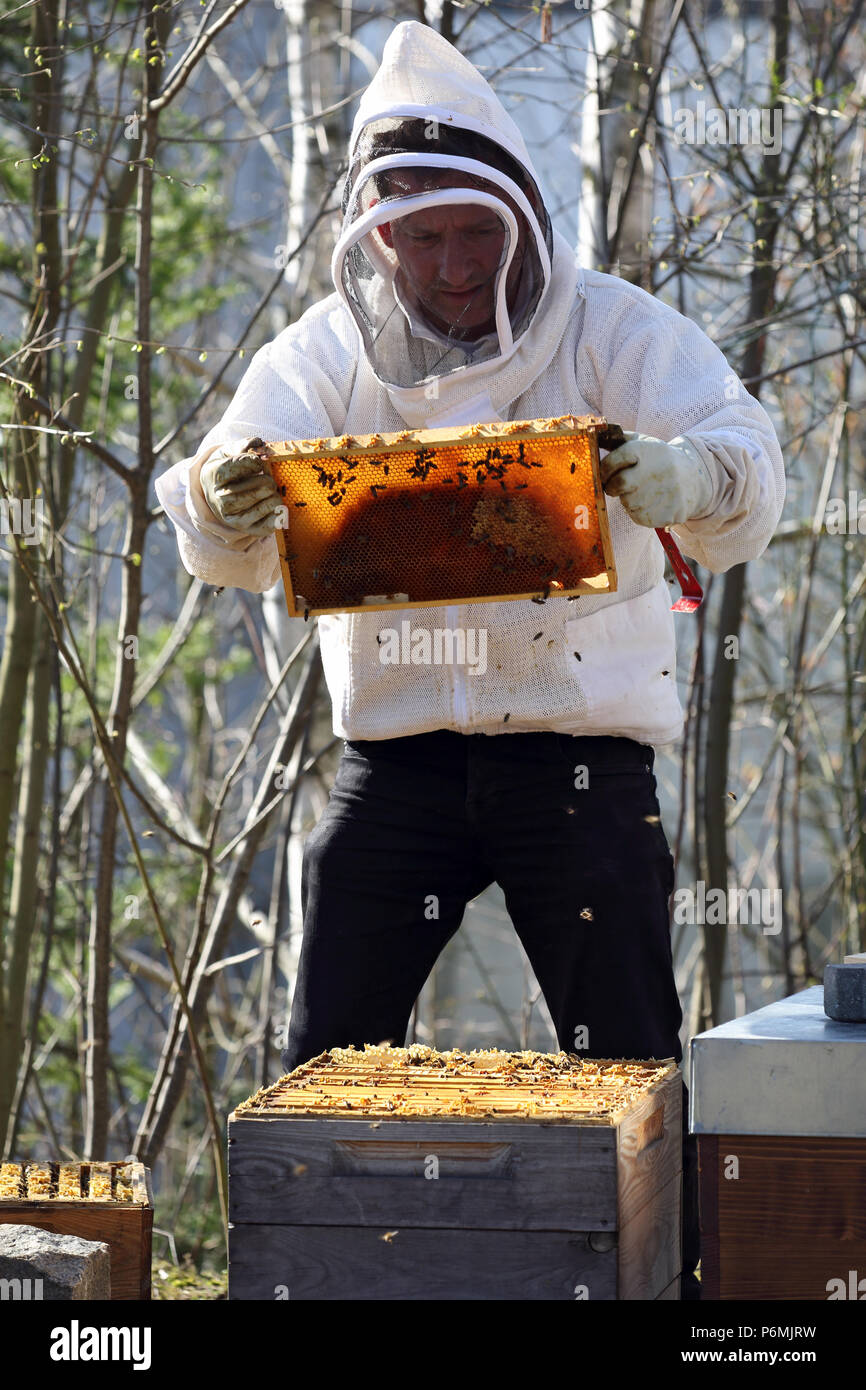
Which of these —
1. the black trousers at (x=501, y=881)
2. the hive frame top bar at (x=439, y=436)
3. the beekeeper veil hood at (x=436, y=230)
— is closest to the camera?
the hive frame top bar at (x=439, y=436)

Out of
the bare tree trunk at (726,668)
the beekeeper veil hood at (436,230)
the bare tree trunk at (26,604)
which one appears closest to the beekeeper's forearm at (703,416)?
the beekeeper veil hood at (436,230)

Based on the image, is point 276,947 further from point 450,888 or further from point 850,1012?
point 850,1012

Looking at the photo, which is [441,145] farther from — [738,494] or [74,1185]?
[74,1185]

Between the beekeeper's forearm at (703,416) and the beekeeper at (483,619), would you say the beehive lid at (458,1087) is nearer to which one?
the beekeeper at (483,619)

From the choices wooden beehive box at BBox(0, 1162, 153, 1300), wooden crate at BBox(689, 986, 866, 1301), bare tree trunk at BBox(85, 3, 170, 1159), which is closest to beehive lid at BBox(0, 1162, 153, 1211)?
wooden beehive box at BBox(0, 1162, 153, 1300)

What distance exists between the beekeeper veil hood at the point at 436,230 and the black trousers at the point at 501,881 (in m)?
0.65

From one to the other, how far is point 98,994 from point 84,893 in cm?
72

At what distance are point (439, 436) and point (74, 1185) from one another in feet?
3.83

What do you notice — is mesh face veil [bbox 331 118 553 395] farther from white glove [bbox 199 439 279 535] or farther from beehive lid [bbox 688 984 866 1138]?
beehive lid [bbox 688 984 866 1138]

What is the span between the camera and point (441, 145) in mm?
2590

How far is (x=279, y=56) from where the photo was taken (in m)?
8.87

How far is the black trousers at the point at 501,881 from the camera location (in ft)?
7.93

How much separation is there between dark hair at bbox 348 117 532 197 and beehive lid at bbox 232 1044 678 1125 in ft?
4.82
